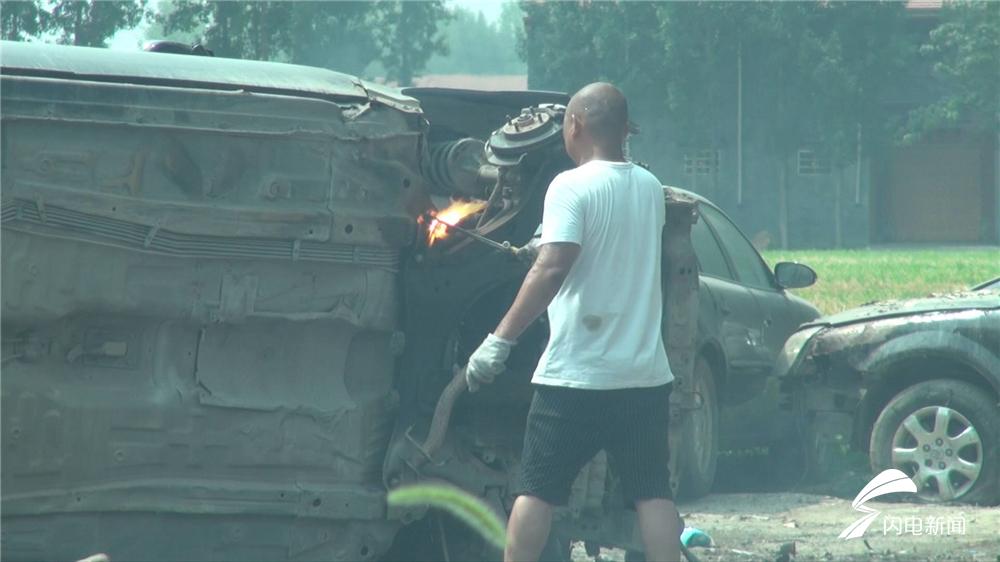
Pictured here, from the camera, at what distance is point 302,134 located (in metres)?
5.21

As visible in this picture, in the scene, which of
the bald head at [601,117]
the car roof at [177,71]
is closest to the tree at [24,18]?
the car roof at [177,71]

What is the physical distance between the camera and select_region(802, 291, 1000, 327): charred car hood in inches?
337

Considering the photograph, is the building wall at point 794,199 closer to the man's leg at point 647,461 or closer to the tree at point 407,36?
the tree at point 407,36

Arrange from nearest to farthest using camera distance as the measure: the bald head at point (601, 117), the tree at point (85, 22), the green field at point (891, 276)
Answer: the bald head at point (601, 117), the tree at point (85, 22), the green field at point (891, 276)

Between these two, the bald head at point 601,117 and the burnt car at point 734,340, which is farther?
the burnt car at point 734,340

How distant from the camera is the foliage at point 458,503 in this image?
17.8ft

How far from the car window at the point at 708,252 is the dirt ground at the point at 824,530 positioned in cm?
140

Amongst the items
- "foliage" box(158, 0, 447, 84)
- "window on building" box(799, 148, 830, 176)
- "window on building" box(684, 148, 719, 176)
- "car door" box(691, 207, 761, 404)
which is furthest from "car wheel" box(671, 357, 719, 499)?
"window on building" box(684, 148, 719, 176)

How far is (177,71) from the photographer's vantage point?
5195 mm

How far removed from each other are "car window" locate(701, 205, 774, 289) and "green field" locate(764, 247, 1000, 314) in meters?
4.23

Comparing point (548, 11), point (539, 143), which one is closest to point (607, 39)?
point (548, 11)

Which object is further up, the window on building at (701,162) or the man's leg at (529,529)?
the window on building at (701,162)

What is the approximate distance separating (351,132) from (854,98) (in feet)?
146

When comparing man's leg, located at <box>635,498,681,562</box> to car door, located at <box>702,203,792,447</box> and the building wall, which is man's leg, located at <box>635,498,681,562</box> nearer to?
car door, located at <box>702,203,792,447</box>
